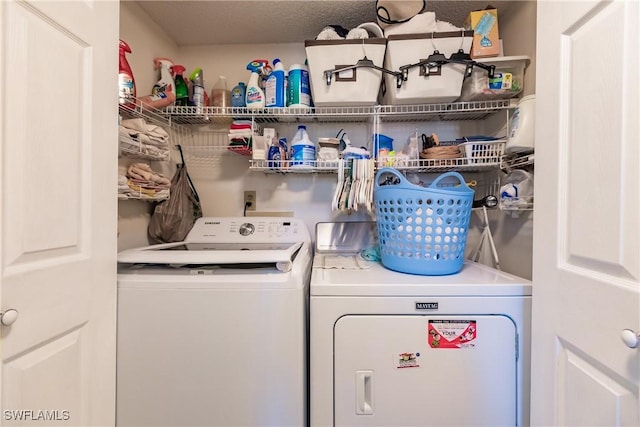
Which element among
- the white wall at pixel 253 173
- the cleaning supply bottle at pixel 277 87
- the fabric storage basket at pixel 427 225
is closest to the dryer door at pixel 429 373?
the fabric storage basket at pixel 427 225

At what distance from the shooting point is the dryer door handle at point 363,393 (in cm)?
96

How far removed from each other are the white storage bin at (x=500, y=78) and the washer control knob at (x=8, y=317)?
5.90ft

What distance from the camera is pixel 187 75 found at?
5.92 feet

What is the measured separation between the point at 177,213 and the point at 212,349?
3.03ft

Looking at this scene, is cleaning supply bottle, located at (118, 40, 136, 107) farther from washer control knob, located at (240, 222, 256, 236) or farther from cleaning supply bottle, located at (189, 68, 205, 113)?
washer control knob, located at (240, 222, 256, 236)

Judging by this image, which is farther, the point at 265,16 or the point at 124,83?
the point at 265,16

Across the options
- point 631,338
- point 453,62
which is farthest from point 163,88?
point 631,338

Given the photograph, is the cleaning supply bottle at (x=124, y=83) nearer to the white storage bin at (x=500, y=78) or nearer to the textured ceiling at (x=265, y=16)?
the textured ceiling at (x=265, y=16)

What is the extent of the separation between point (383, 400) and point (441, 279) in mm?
473

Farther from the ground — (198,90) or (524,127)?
(198,90)

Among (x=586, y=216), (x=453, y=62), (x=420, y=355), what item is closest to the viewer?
(x=586, y=216)

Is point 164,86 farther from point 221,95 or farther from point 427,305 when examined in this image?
point 427,305

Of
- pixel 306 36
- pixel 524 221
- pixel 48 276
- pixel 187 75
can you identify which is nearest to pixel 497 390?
pixel 524 221

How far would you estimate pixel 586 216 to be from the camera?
0.70 meters
